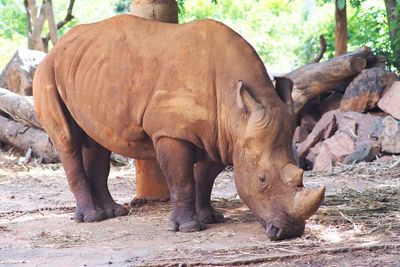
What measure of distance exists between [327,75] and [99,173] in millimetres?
5011

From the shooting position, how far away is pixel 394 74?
40.6 feet

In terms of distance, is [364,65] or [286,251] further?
[364,65]

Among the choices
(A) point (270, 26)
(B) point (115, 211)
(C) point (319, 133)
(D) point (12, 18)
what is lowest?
(A) point (270, 26)

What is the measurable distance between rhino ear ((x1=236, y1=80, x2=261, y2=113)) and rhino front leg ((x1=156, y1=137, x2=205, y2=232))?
67 centimetres

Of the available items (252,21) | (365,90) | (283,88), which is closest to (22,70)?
(365,90)

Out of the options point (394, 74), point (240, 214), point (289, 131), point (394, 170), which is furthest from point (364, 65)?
point (289, 131)

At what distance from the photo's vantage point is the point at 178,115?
23.2 feet

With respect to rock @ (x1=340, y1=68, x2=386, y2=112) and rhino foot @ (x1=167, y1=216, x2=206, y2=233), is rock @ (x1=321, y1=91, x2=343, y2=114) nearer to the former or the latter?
rock @ (x1=340, y1=68, x2=386, y2=112)

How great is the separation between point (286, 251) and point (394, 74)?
22.7 ft

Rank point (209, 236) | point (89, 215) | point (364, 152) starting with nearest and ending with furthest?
point (209, 236)
point (89, 215)
point (364, 152)

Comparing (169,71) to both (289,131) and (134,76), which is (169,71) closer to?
(134,76)

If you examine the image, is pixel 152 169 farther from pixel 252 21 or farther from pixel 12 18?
pixel 12 18

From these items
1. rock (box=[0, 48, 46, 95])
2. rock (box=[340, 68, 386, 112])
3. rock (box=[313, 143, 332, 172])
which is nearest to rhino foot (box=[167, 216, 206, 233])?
rock (box=[313, 143, 332, 172])

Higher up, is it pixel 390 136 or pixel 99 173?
pixel 99 173
